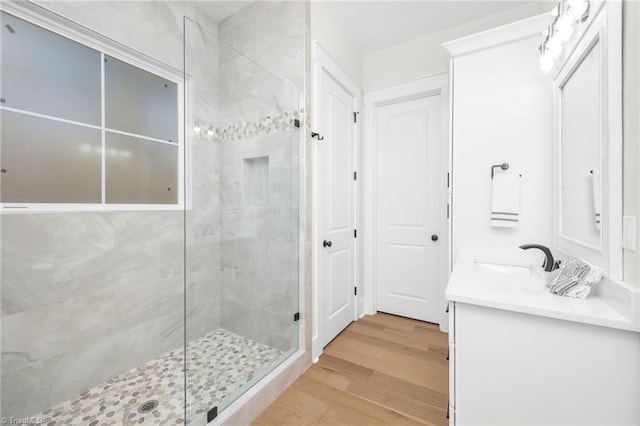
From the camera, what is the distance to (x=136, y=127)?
1911mm

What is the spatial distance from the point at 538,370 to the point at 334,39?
2558 mm

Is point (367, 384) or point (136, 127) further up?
point (136, 127)

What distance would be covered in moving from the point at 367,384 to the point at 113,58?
283 centimetres

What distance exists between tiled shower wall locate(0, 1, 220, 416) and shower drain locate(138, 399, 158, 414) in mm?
418

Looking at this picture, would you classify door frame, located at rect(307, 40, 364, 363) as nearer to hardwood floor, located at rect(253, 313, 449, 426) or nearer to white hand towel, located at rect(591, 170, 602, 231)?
hardwood floor, located at rect(253, 313, 449, 426)

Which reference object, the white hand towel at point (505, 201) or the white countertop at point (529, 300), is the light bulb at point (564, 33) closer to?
the white hand towel at point (505, 201)

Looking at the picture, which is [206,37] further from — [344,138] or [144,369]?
[144,369]

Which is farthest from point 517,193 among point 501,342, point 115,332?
point 115,332

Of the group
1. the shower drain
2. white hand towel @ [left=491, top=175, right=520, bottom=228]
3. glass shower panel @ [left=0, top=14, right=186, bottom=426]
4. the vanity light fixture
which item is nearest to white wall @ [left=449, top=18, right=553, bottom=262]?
white hand towel @ [left=491, top=175, right=520, bottom=228]

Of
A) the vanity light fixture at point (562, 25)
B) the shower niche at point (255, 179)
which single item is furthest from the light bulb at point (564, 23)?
the shower niche at point (255, 179)

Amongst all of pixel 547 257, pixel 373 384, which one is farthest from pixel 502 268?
pixel 373 384

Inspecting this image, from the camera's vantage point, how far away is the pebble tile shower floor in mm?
1404

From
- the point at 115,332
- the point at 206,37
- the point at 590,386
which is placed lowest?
the point at 115,332

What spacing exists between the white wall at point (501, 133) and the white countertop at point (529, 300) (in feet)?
1.66
